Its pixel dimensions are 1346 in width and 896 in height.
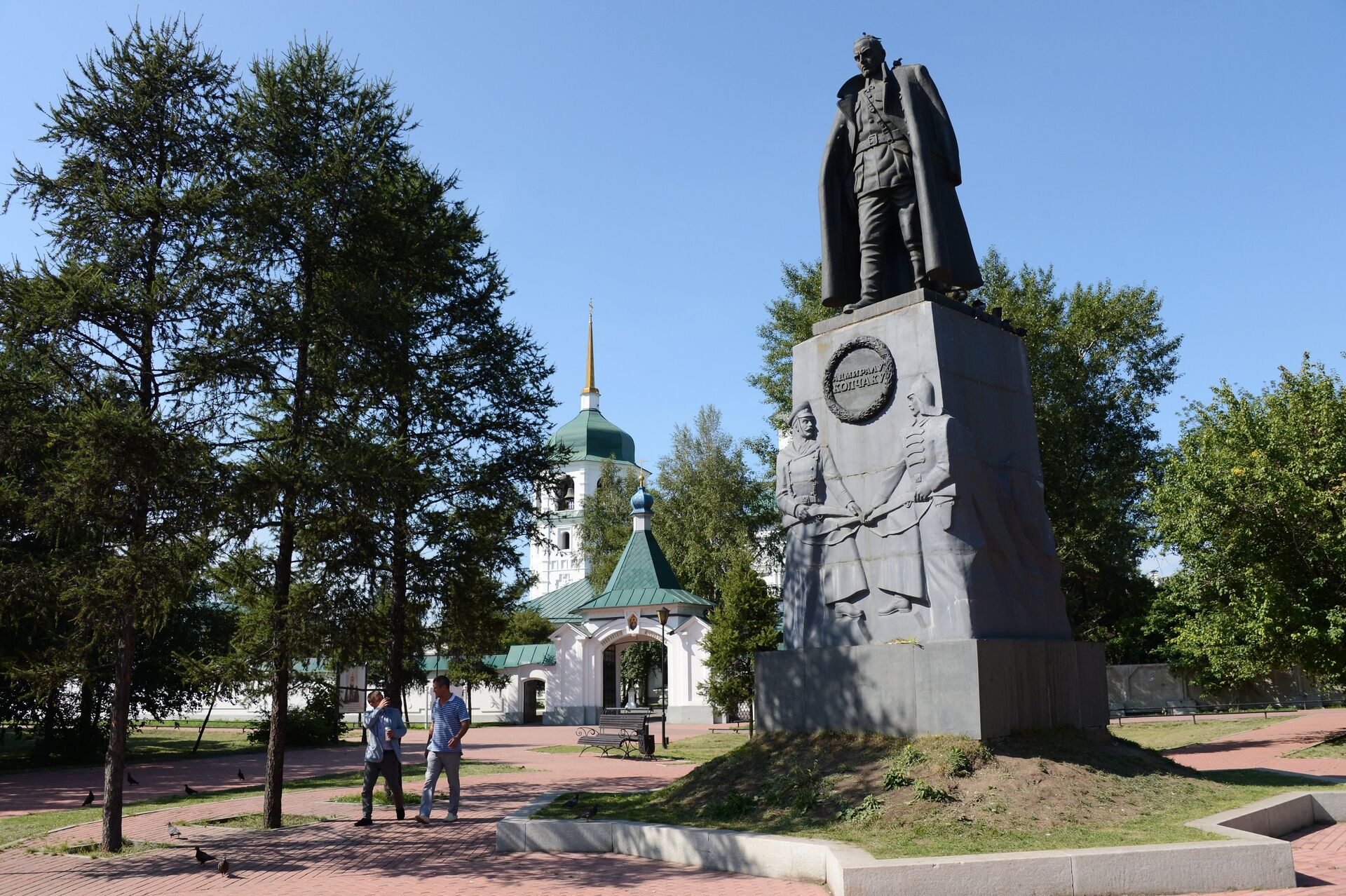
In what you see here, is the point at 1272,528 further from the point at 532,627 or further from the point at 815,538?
the point at 532,627

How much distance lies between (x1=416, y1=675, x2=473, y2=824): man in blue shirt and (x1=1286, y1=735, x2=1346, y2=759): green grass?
43.5 feet

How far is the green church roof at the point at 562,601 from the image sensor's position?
47594 mm

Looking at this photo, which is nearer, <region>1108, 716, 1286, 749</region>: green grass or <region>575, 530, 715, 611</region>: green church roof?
<region>1108, 716, 1286, 749</region>: green grass

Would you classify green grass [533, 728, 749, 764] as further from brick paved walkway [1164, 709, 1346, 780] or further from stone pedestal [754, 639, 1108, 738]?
stone pedestal [754, 639, 1108, 738]

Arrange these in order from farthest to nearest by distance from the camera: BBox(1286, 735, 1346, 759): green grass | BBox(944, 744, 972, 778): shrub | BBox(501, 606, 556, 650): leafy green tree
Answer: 1. BBox(501, 606, 556, 650): leafy green tree
2. BBox(1286, 735, 1346, 759): green grass
3. BBox(944, 744, 972, 778): shrub

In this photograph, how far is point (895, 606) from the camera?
941 cm

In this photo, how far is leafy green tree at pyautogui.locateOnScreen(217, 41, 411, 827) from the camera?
33.8 ft

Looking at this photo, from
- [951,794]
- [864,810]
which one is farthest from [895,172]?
[864,810]

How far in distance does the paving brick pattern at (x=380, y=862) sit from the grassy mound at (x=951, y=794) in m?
0.72

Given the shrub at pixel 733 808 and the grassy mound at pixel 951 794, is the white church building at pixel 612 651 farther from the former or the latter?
the shrub at pixel 733 808

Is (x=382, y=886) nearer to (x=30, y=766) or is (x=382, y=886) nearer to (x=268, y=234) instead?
(x=268, y=234)

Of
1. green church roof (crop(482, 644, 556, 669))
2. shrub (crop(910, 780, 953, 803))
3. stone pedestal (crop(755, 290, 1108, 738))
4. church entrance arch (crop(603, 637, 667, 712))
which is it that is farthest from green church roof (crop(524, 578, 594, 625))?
shrub (crop(910, 780, 953, 803))

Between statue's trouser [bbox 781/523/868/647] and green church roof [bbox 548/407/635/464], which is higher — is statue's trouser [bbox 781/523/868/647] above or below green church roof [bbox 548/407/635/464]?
below

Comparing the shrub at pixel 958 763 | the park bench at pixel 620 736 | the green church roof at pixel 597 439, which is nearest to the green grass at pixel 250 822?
the shrub at pixel 958 763
